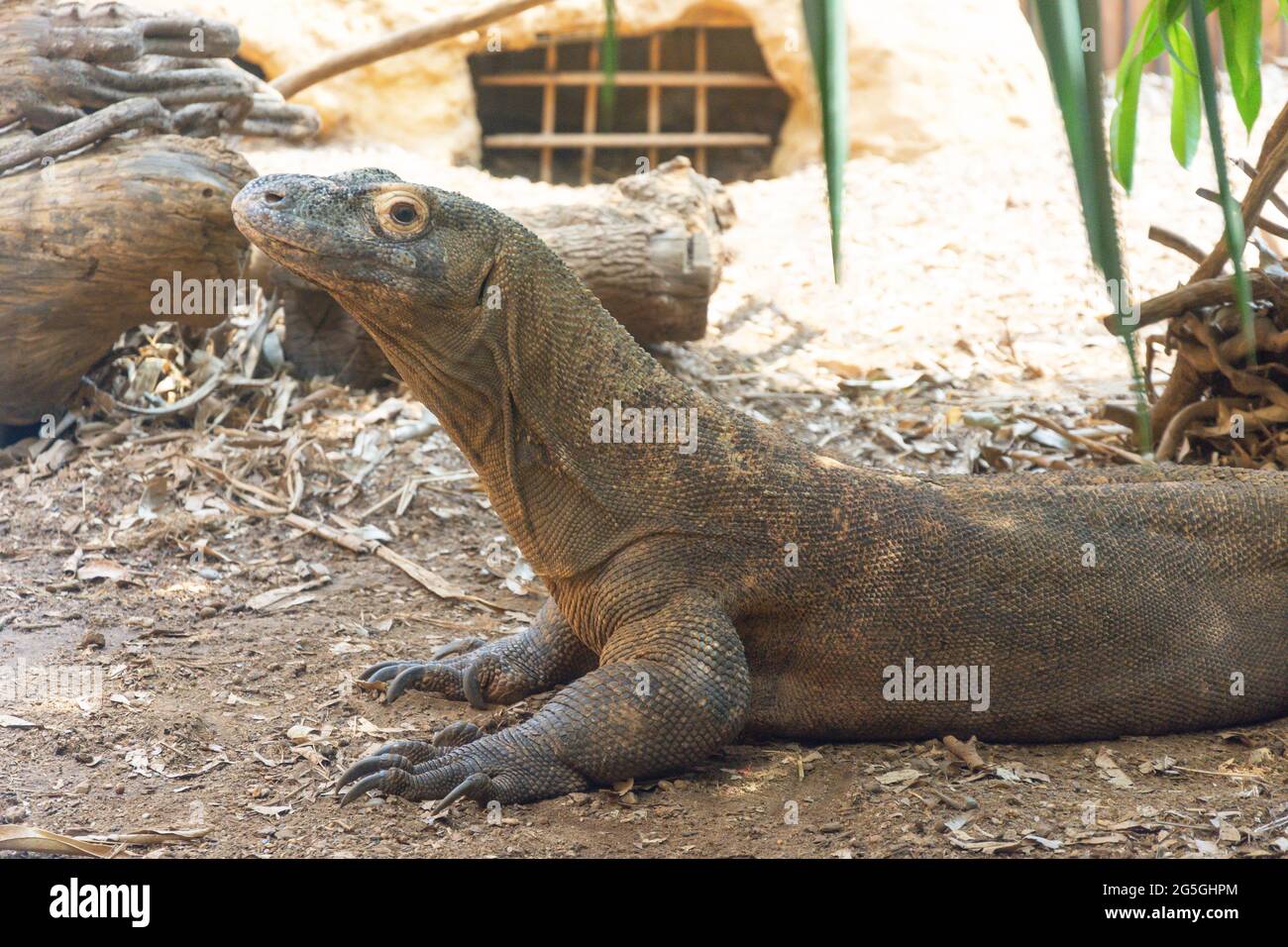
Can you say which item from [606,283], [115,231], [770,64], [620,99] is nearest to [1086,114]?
[115,231]

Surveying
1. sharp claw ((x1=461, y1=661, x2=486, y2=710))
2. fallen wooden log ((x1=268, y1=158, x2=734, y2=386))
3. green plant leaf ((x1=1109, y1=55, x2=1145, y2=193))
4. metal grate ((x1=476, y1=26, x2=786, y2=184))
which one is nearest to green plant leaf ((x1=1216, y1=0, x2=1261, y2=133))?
green plant leaf ((x1=1109, y1=55, x2=1145, y2=193))

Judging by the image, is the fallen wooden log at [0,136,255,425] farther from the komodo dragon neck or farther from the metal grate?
the metal grate

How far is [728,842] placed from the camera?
12.7 ft

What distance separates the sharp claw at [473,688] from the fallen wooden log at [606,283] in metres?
Result: 3.58

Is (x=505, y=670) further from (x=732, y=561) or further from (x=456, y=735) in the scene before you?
(x=732, y=561)

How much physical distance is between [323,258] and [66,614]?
2638mm

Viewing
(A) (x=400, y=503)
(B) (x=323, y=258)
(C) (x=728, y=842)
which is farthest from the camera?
(A) (x=400, y=503)

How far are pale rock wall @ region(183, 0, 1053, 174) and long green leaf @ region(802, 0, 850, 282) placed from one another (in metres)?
14.7

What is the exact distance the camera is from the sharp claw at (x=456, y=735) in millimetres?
4516

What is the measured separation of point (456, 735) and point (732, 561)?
1.20 meters

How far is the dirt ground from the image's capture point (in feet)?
13.0

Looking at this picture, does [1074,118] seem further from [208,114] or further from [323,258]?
[208,114]

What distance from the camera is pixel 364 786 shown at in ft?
13.4
